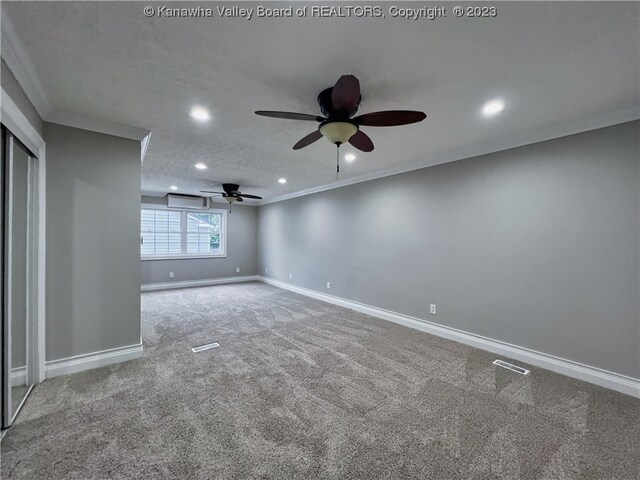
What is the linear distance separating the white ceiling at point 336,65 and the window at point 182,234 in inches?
183

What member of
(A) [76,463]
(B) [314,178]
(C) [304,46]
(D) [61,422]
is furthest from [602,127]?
(D) [61,422]

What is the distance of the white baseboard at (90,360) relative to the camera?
257cm

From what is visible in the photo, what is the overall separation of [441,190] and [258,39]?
122 inches

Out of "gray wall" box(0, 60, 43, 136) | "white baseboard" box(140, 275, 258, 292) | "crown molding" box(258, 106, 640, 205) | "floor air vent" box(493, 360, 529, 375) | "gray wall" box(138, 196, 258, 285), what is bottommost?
"floor air vent" box(493, 360, 529, 375)

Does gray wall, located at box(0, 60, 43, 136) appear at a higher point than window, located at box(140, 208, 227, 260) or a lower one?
higher

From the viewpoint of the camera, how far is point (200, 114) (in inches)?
99.7

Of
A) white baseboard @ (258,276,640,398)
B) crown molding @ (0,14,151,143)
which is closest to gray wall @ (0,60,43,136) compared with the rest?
crown molding @ (0,14,151,143)

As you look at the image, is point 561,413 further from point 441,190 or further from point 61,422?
point 61,422

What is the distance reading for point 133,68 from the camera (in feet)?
6.10

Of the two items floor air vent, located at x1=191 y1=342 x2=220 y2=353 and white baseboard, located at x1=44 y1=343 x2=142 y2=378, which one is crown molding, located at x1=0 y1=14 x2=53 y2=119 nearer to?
white baseboard, located at x1=44 y1=343 x2=142 y2=378

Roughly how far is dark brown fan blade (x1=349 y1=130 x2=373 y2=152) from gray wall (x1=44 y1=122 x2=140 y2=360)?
237 cm

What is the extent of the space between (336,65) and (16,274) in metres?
2.91

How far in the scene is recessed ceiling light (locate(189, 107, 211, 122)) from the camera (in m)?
2.44

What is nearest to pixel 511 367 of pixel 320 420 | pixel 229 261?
pixel 320 420
